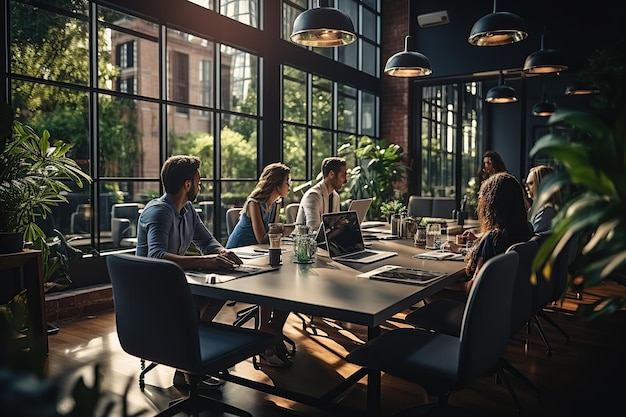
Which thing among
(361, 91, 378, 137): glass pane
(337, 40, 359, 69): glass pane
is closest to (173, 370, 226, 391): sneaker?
(337, 40, 359, 69): glass pane

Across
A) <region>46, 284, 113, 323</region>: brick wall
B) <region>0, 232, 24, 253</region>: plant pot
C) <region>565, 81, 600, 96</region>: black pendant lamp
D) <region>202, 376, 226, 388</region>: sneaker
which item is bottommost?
<region>202, 376, 226, 388</region>: sneaker

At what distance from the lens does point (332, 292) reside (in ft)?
7.32

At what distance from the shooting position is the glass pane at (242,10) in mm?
6051

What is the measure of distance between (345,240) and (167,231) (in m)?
1.07

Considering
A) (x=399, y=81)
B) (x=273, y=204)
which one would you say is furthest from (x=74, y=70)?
(x=399, y=81)

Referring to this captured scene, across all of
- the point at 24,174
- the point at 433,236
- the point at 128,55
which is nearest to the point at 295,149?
the point at 128,55

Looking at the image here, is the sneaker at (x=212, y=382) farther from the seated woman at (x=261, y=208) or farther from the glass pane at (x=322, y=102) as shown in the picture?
the glass pane at (x=322, y=102)

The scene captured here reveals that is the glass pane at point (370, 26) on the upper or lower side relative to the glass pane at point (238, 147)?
upper

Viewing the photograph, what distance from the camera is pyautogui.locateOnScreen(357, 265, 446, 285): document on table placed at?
248cm

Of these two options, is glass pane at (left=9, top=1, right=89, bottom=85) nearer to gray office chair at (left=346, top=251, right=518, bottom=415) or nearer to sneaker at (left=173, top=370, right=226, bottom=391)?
sneaker at (left=173, top=370, right=226, bottom=391)

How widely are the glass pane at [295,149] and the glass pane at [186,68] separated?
1372mm

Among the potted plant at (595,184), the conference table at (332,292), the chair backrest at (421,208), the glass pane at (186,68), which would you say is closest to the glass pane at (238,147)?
the glass pane at (186,68)

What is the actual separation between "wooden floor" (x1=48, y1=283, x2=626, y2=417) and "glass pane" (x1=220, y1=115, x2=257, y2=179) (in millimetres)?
2222

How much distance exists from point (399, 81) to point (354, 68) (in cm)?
106
